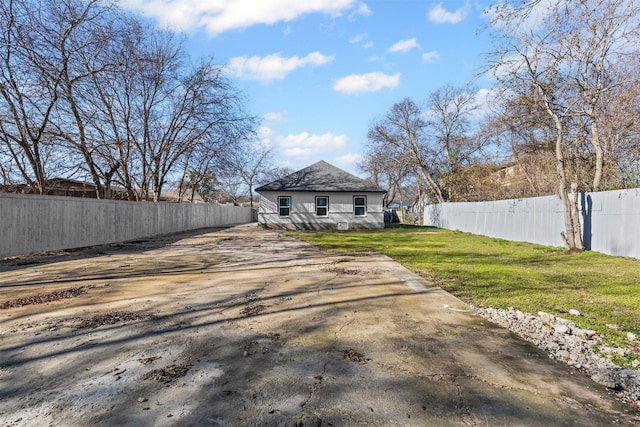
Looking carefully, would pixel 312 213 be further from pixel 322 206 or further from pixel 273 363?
pixel 273 363

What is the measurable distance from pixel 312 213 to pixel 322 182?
2.17 metres

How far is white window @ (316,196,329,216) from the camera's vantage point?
23062 mm

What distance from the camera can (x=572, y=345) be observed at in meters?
3.33

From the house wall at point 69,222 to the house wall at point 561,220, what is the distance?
15.5m

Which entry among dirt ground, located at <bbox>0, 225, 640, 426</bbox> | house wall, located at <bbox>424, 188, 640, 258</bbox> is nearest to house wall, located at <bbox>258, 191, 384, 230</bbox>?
house wall, located at <bbox>424, 188, 640, 258</bbox>

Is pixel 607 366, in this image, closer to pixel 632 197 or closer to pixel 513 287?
pixel 513 287

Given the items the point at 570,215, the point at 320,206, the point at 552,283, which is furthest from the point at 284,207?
the point at 552,283

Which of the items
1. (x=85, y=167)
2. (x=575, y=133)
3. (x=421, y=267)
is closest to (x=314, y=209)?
(x=85, y=167)

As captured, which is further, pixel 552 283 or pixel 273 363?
pixel 552 283

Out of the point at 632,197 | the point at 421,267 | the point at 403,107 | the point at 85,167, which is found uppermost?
the point at 403,107

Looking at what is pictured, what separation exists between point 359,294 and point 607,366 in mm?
2984

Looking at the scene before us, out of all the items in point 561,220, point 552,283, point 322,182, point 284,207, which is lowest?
point 552,283

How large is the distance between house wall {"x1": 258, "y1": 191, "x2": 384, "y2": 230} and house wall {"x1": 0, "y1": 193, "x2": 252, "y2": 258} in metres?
6.08

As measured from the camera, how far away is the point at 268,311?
438cm
